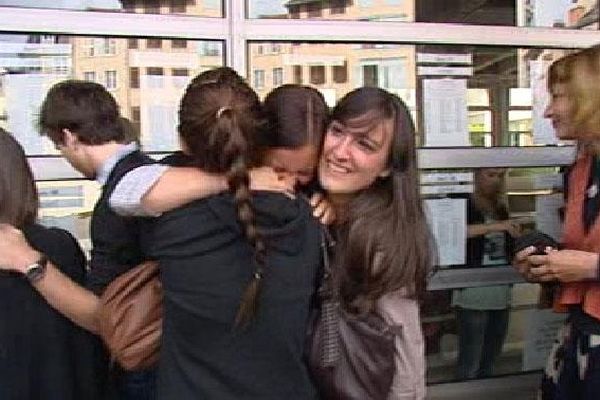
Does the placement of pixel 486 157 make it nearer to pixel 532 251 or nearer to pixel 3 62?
pixel 532 251

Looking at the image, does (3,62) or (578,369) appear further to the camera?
(3,62)

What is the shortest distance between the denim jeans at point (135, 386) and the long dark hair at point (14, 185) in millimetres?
484

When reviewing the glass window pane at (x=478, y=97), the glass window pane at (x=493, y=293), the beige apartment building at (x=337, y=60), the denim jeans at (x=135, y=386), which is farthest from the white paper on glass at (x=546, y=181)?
the denim jeans at (x=135, y=386)

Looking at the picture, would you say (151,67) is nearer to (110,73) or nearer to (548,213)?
(110,73)

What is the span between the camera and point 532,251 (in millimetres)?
2840

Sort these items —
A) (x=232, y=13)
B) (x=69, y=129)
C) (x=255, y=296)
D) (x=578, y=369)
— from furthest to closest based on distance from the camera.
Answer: (x=232, y=13), (x=578, y=369), (x=69, y=129), (x=255, y=296)

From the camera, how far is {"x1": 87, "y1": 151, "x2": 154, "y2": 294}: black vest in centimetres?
217

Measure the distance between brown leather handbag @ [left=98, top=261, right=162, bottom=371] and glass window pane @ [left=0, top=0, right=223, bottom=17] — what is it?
145 cm

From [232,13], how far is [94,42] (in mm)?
482

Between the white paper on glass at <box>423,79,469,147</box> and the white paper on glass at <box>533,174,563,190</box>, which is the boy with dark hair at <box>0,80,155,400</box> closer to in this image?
the white paper on glass at <box>423,79,469,147</box>

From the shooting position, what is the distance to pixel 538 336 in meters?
3.94

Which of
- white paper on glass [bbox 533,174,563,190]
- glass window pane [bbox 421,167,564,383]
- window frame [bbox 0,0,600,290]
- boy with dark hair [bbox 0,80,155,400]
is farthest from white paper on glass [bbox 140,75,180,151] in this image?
white paper on glass [bbox 533,174,563,190]

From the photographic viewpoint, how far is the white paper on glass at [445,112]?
149 inches

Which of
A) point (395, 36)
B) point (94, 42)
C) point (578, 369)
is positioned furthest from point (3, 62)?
point (578, 369)
